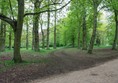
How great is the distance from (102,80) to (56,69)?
3.59m

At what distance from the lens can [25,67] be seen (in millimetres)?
11750

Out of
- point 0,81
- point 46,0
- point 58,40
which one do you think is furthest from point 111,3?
point 58,40

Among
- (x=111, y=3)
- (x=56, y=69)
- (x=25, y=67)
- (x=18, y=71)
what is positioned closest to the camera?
(x=18, y=71)

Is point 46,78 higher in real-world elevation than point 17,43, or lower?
lower

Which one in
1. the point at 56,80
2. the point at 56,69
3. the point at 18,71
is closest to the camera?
the point at 56,80

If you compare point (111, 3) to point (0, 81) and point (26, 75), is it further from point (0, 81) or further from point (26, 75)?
point (0, 81)

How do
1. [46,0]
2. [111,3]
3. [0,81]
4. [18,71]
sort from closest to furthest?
1. [0,81]
2. [18,71]
3. [46,0]
4. [111,3]

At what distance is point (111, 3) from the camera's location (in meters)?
24.3

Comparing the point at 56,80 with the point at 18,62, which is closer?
the point at 56,80

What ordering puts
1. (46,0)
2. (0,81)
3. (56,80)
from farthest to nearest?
(46,0) < (56,80) < (0,81)

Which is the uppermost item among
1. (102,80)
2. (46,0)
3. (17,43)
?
(46,0)

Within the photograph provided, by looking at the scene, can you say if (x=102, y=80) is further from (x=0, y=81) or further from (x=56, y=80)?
(x=0, y=81)

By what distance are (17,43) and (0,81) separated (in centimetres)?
438

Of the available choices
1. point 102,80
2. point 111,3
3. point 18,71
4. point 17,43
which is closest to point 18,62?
point 17,43
